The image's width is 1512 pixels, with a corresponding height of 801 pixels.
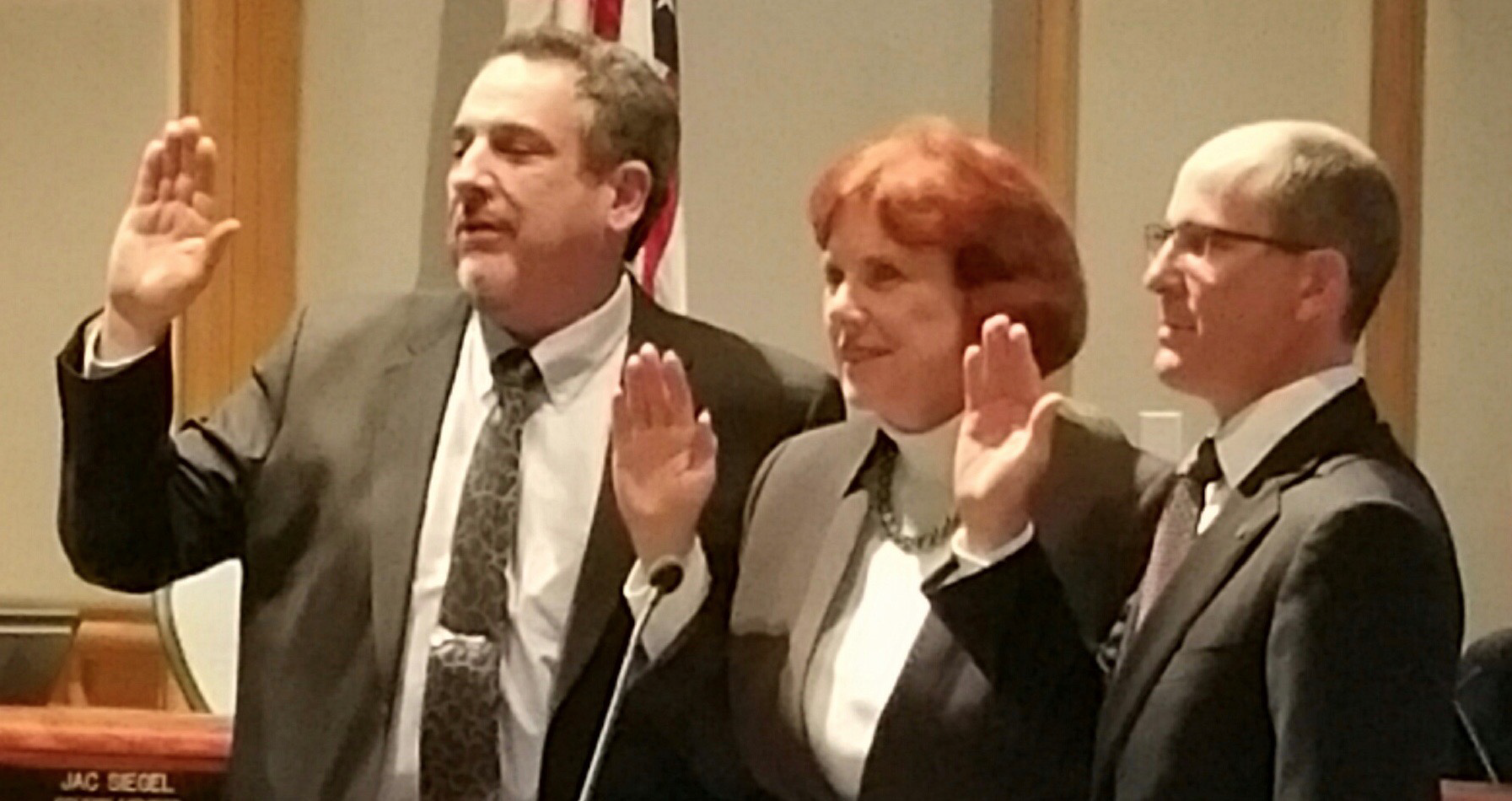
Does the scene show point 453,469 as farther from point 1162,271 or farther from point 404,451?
point 1162,271

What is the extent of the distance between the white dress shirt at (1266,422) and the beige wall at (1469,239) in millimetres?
2203

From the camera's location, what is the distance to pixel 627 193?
2266 millimetres

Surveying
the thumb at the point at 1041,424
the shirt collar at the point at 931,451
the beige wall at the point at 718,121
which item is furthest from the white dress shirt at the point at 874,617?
the beige wall at the point at 718,121

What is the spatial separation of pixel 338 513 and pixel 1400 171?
233 centimetres

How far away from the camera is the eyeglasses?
188 cm

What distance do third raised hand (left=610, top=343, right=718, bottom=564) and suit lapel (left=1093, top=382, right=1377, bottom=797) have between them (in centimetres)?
43

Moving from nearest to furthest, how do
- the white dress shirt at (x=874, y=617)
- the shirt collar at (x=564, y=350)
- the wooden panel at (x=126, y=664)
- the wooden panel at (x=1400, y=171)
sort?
the white dress shirt at (x=874, y=617), the shirt collar at (x=564, y=350), the wooden panel at (x=126, y=664), the wooden panel at (x=1400, y=171)

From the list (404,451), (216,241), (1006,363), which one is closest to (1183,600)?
(1006,363)

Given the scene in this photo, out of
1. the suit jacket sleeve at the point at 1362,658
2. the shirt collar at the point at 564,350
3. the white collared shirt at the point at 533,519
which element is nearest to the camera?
the suit jacket sleeve at the point at 1362,658

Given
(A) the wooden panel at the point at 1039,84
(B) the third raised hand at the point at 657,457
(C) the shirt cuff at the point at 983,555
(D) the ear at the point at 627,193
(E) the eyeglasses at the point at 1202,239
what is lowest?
(C) the shirt cuff at the point at 983,555

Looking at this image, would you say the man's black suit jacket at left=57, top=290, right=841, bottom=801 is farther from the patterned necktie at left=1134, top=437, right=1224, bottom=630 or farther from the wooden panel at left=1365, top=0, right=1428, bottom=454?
the wooden panel at left=1365, top=0, right=1428, bottom=454

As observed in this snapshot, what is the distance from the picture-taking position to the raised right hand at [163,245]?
2129 mm

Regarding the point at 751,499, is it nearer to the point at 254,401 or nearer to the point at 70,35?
the point at 254,401

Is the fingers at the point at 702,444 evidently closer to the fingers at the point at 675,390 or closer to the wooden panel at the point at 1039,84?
the fingers at the point at 675,390
